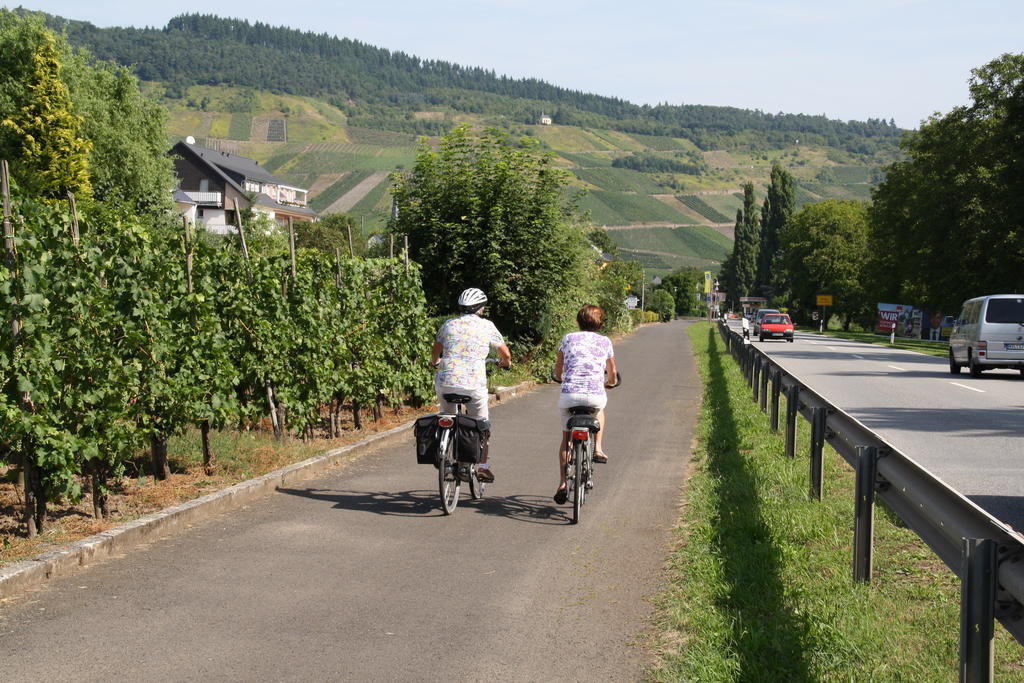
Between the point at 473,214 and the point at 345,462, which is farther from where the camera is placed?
the point at 473,214

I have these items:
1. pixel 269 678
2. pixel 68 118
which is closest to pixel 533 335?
pixel 269 678

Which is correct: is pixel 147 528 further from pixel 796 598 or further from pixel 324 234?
pixel 324 234

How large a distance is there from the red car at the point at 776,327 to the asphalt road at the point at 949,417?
92.1 ft

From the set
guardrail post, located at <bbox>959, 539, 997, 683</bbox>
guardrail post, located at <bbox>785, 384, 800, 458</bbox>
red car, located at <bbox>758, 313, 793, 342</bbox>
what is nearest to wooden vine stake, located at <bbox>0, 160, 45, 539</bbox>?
guardrail post, located at <bbox>959, 539, 997, 683</bbox>

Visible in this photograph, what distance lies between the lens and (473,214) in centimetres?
2136

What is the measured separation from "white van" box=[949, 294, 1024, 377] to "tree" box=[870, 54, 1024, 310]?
13712 millimetres

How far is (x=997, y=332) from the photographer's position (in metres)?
24.3

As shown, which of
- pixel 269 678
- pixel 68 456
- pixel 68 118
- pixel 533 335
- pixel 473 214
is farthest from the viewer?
pixel 68 118

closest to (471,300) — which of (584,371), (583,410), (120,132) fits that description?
(584,371)

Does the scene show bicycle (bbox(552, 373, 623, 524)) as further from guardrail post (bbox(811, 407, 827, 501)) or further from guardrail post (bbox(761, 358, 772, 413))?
guardrail post (bbox(761, 358, 772, 413))

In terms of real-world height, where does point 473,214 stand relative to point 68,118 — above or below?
below

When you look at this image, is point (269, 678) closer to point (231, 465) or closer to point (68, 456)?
point (68, 456)

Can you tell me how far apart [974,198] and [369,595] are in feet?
144

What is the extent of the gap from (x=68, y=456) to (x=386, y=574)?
2.13 meters
